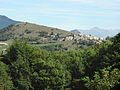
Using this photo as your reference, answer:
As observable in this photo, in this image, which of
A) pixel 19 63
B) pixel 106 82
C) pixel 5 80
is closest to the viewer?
pixel 106 82

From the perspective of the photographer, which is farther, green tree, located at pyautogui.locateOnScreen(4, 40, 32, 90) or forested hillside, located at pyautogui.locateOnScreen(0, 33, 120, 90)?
green tree, located at pyautogui.locateOnScreen(4, 40, 32, 90)

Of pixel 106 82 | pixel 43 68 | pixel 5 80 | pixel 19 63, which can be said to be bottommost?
pixel 5 80

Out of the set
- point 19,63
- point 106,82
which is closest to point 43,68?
point 19,63

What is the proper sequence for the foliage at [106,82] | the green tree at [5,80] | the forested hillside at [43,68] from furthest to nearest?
the forested hillside at [43,68], the green tree at [5,80], the foliage at [106,82]

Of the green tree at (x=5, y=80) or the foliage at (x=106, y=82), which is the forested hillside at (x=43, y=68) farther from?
the foliage at (x=106, y=82)

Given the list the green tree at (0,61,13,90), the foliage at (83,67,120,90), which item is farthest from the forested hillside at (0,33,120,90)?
the foliage at (83,67,120,90)

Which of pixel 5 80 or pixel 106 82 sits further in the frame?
pixel 5 80

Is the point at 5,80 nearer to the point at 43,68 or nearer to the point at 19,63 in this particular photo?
the point at 19,63

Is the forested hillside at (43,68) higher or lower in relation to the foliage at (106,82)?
lower

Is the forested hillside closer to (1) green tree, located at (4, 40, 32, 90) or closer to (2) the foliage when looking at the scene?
(1) green tree, located at (4, 40, 32, 90)

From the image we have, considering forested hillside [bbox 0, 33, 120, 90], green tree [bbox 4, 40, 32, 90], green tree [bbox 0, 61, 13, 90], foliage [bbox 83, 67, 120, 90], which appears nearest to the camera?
foliage [bbox 83, 67, 120, 90]

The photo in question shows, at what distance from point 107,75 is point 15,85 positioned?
49.2 metres

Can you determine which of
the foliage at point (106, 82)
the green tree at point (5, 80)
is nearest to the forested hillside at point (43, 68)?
the green tree at point (5, 80)

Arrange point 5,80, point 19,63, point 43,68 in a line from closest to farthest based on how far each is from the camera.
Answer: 1. point 5,80
2. point 19,63
3. point 43,68
